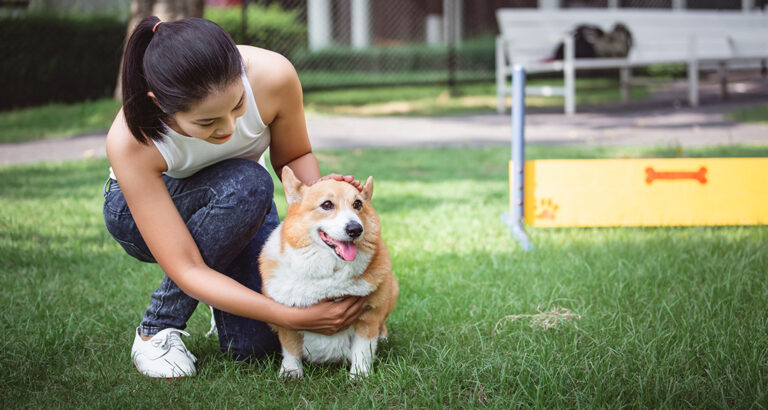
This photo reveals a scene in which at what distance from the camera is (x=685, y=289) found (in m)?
2.67

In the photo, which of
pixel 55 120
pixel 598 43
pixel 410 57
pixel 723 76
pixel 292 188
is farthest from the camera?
pixel 410 57

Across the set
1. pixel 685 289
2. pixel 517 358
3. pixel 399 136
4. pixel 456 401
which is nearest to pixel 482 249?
pixel 685 289

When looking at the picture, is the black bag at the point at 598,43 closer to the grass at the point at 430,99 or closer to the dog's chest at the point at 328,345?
the grass at the point at 430,99

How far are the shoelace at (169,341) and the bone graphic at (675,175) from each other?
8.33ft

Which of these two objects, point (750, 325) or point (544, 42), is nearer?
point (750, 325)

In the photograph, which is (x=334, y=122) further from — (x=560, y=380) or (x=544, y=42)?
(x=560, y=380)

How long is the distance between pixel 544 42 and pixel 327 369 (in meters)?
8.75

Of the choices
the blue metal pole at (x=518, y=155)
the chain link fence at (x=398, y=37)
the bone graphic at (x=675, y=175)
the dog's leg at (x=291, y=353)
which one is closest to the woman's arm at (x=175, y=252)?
the dog's leg at (x=291, y=353)

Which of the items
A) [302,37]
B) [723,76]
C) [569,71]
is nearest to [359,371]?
[569,71]

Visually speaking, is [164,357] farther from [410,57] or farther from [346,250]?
[410,57]

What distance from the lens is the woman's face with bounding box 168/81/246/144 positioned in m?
1.68

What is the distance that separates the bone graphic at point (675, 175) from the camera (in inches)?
135

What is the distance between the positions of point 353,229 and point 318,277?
8.4 inches

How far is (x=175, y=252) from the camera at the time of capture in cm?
188
